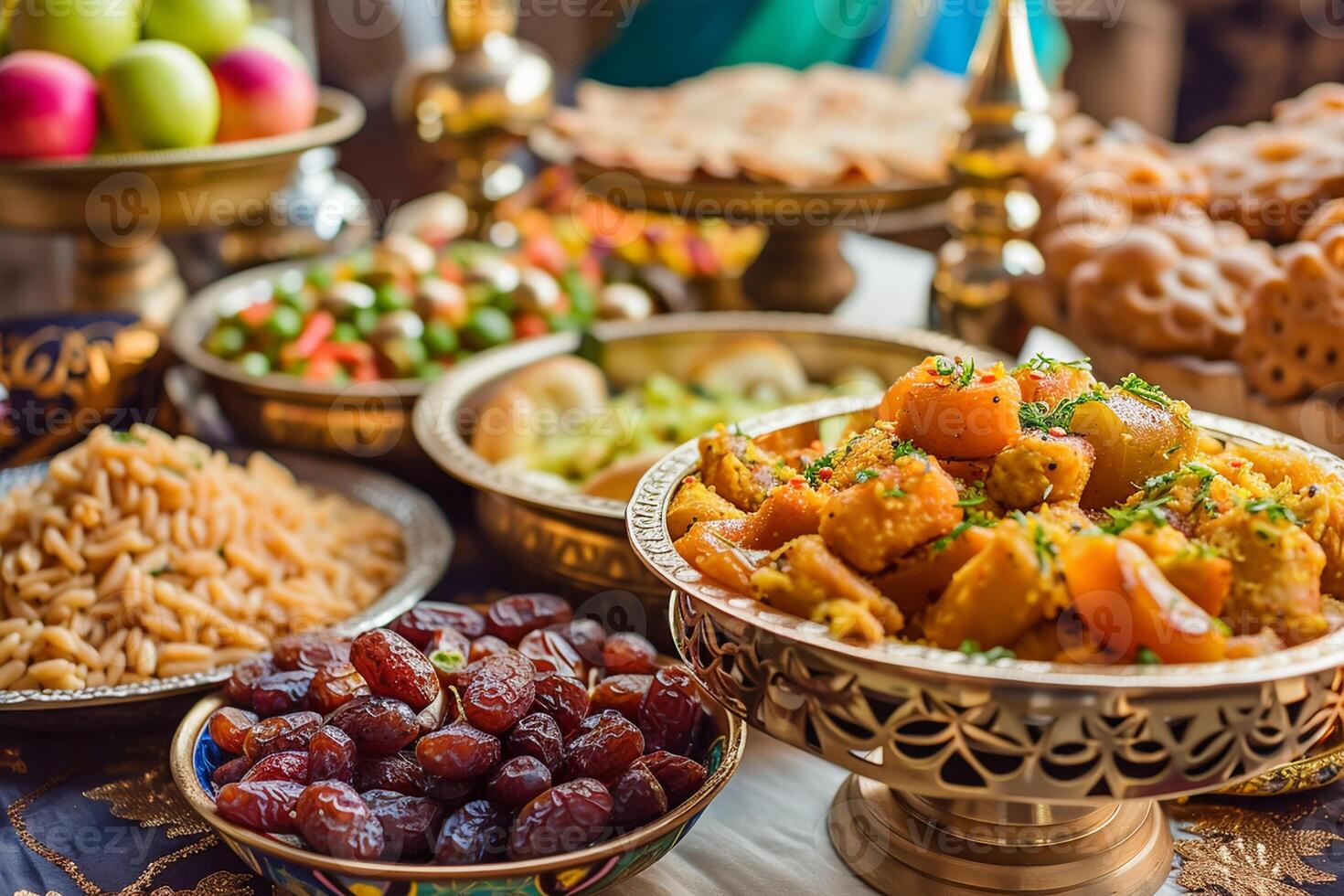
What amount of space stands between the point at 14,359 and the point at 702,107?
4.28ft

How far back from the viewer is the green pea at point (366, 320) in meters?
1.81

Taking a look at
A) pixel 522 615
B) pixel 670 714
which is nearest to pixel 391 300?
pixel 522 615

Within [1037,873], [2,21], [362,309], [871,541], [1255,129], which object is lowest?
[1037,873]

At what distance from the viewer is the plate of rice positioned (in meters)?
1.13

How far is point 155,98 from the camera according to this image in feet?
5.73

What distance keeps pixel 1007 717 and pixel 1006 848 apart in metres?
0.23

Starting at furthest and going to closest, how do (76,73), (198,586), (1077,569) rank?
(76,73), (198,586), (1077,569)

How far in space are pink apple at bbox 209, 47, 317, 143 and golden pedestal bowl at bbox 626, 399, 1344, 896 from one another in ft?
4.24

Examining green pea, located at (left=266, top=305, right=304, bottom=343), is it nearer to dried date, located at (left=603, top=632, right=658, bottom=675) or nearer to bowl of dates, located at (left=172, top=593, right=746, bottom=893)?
bowl of dates, located at (left=172, top=593, right=746, bottom=893)

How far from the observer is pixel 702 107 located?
231cm

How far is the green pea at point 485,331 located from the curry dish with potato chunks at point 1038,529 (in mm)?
918

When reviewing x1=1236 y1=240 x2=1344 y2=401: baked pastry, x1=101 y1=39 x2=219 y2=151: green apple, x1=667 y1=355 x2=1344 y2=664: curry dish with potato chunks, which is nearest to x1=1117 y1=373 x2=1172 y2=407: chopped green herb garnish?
x1=667 y1=355 x2=1344 y2=664: curry dish with potato chunks

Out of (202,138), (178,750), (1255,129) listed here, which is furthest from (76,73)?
(1255,129)

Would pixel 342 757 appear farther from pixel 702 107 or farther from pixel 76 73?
pixel 702 107
